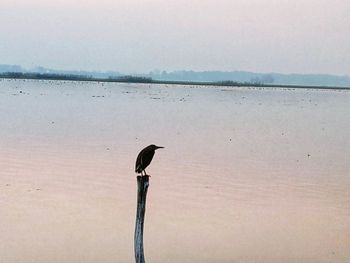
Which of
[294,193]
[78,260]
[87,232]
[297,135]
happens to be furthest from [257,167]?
[297,135]

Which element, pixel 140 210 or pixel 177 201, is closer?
pixel 140 210

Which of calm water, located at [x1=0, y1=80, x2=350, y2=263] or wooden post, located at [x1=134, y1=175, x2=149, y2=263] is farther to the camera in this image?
calm water, located at [x1=0, y1=80, x2=350, y2=263]

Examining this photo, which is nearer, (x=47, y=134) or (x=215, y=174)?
(x=215, y=174)

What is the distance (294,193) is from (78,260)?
7.69 meters

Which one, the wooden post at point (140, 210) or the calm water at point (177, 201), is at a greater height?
the wooden post at point (140, 210)

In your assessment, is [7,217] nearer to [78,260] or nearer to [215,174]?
[78,260]

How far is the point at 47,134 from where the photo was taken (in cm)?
2783

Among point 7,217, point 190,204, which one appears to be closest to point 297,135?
point 190,204

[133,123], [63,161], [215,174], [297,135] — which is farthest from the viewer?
[133,123]

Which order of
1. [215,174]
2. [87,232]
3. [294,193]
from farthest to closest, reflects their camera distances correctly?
[215,174]
[294,193]
[87,232]

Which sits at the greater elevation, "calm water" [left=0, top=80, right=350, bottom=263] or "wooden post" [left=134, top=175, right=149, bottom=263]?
"wooden post" [left=134, top=175, right=149, bottom=263]

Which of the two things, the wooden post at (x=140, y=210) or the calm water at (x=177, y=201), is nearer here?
the wooden post at (x=140, y=210)

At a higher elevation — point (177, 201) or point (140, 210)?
point (140, 210)

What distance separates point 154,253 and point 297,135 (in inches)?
927
